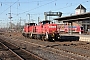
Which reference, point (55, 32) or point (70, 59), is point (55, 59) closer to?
point (70, 59)

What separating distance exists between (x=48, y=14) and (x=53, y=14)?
2.44 m

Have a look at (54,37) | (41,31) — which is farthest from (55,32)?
(41,31)

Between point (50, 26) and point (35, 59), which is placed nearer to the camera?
point (35, 59)

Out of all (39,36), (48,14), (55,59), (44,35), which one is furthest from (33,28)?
(48,14)

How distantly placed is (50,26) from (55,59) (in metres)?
18.3

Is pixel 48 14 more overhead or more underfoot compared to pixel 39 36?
more overhead

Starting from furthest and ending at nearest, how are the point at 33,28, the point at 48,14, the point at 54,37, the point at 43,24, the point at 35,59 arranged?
the point at 48,14 → the point at 33,28 → the point at 43,24 → the point at 54,37 → the point at 35,59

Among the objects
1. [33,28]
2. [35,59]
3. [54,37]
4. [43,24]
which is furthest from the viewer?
[33,28]

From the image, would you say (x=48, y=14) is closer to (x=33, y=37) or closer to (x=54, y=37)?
(x=33, y=37)

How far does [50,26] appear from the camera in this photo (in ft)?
103

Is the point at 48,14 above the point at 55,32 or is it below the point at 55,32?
above

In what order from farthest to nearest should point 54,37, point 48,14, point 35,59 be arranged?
point 48,14
point 54,37
point 35,59

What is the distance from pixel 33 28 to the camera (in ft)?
129

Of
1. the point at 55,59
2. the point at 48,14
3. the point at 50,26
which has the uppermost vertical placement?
the point at 48,14
